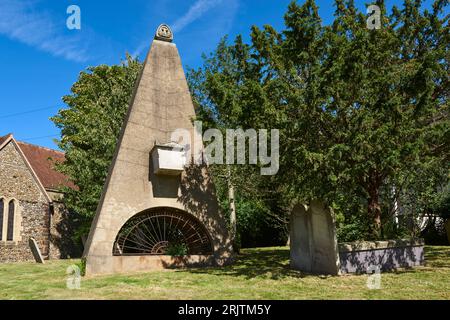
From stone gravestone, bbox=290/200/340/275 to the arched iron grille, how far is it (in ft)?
9.48

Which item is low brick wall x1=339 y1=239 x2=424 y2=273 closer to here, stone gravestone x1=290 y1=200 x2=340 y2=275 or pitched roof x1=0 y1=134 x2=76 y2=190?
stone gravestone x1=290 y1=200 x2=340 y2=275

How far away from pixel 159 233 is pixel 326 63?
7.30 meters

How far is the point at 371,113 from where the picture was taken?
377 inches

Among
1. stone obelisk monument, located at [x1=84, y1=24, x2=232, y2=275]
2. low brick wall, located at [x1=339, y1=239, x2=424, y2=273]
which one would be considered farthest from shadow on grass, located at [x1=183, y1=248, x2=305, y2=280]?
low brick wall, located at [x1=339, y1=239, x2=424, y2=273]

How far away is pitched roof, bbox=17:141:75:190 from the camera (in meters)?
26.2

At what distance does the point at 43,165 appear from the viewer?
91.2 ft

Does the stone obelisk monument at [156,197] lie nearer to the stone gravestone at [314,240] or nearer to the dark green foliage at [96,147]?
the stone gravestone at [314,240]

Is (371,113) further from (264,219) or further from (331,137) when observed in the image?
(264,219)

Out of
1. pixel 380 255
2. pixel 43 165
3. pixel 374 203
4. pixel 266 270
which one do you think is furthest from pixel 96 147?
pixel 380 255

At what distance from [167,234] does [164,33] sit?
7195mm

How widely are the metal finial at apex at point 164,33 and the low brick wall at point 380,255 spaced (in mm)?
9199

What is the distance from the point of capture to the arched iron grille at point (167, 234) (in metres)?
11.9

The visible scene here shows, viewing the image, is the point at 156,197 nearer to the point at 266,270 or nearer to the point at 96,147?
the point at 266,270
